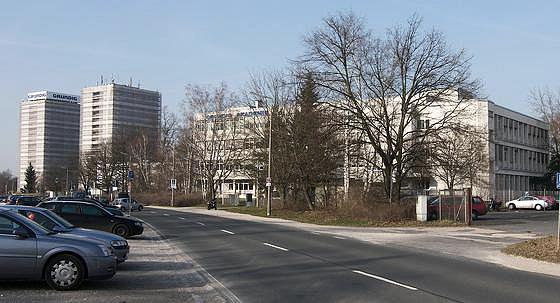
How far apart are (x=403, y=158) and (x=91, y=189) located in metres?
92.2

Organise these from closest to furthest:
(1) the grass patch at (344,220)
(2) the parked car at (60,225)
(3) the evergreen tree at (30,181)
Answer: (2) the parked car at (60,225) < (1) the grass patch at (344,220) < (3) the evergreen tree at (30,181)

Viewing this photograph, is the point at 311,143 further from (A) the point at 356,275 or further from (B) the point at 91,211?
(A) the point at 356,275

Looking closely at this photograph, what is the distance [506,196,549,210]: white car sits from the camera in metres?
65.5

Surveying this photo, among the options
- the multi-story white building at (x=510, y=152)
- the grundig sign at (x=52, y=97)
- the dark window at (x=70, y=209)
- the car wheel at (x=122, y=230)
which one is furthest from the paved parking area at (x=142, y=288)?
the grundig sign at (x=52, y=97)

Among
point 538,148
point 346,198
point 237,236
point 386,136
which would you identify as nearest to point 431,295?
point 237,236

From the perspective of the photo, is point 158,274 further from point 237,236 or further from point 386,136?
point 386,136

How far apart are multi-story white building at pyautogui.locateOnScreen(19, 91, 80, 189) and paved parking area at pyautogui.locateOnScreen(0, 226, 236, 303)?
150091 millimetres

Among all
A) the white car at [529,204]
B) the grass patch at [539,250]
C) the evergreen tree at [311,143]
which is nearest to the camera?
the grass patch at [539,250]

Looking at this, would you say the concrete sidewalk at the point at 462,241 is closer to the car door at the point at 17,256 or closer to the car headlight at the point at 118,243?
the car headlight at the point at 118,243

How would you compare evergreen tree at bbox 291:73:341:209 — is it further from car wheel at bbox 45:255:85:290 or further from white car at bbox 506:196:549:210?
car wheel at bbox 45:255:85:290

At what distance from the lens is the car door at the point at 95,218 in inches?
956

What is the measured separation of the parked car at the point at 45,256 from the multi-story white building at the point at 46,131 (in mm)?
153320

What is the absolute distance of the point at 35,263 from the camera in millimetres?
10859

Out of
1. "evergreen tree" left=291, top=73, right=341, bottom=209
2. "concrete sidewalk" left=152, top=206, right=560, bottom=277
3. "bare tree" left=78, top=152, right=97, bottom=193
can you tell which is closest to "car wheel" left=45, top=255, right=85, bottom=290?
"concrete sidewalk" left=152, top=206, right=560, bottom=277
